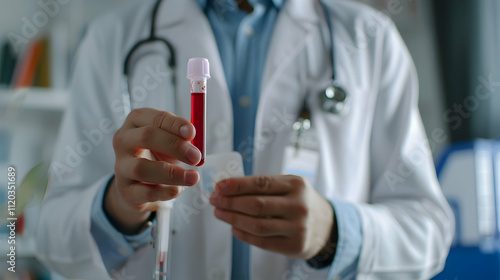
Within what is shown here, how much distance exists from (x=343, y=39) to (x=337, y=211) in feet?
0.84

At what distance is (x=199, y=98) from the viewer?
1.26 ft

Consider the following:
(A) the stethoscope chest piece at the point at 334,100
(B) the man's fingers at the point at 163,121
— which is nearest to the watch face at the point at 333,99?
(A) the stethoscope chest piece at the point at 334,100

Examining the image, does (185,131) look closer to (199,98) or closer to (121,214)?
(199,98)

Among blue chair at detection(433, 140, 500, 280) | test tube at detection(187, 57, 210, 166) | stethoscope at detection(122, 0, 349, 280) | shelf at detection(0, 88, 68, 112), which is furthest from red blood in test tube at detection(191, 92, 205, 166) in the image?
blue chair at detection(433, 140, 500, 280)

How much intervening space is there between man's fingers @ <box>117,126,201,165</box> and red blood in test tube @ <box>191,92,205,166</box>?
11mm

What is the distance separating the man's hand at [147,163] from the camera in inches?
14.5

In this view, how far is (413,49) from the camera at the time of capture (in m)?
0.59

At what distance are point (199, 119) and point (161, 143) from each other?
4cm

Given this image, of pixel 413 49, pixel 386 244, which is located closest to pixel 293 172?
pixel 386 244

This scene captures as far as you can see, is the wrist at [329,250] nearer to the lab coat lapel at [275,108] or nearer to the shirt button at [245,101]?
the lab coat lapel at [275,108]

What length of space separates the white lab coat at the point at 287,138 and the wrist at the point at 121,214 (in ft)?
0.09

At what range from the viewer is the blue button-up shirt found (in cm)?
48

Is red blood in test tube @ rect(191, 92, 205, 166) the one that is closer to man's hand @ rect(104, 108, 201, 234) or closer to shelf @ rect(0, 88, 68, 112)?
man's hand @ rect(104, 108, 201, 234)

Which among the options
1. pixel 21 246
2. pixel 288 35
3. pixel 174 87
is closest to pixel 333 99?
pixel 288 35
